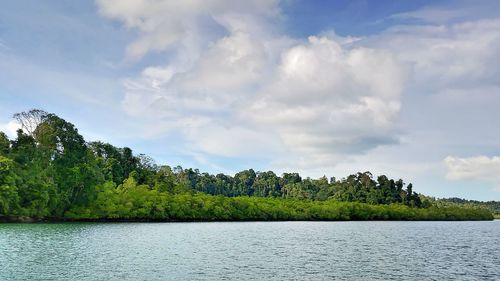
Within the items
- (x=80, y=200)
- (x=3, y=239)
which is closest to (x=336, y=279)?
(x=3, y=239)

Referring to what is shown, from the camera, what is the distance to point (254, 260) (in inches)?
2116

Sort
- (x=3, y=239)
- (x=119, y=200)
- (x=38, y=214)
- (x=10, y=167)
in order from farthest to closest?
1. (x=119, y=200)
2. (x=38, y=214)
3. (x=10, y=167)
4. (x=3, y=239)

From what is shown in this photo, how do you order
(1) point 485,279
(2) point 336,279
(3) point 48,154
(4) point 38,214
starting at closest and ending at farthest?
(2) point 336,279 < (1) point 485,279 < (4) point 38,214 < (3) point 48,154

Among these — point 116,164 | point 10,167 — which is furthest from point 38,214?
point 116,164

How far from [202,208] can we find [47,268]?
431ft

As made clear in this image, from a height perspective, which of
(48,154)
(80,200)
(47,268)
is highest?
(48,154)

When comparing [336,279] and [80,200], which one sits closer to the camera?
[336,279]

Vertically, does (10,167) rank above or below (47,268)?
above

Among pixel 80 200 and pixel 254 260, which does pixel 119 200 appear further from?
pixel 254 260

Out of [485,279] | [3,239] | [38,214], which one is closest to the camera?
[485,279]

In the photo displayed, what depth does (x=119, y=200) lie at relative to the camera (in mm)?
150000

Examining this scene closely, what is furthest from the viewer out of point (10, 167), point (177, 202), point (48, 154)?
point (177, 202)

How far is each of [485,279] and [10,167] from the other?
104994 millimetres

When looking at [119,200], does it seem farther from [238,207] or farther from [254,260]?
[254,260]
